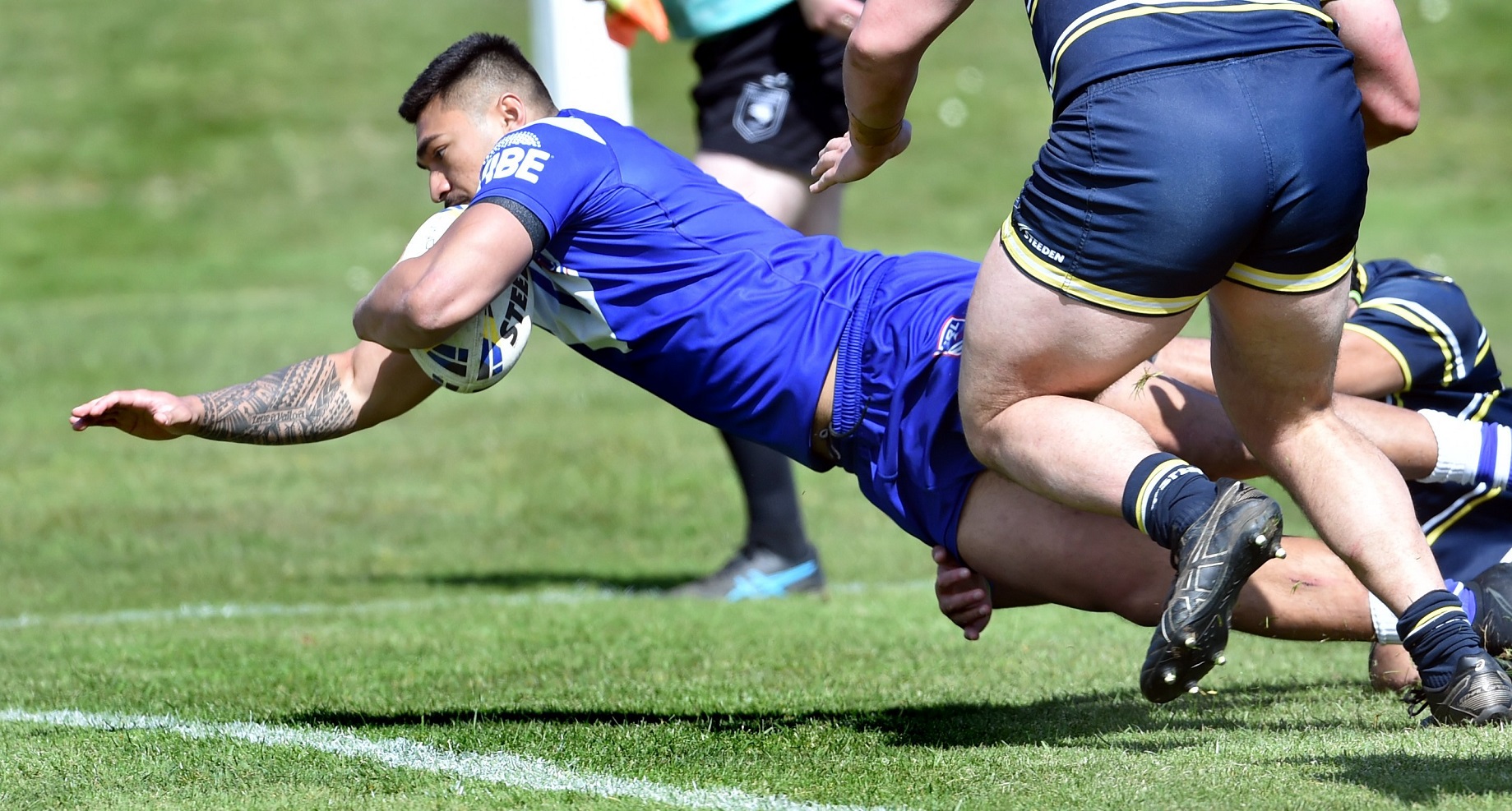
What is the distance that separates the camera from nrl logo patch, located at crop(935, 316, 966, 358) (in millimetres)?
3727

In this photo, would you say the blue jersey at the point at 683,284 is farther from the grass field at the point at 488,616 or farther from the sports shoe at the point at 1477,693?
the sports shoe at the point at 1477,693

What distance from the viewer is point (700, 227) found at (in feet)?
12.9

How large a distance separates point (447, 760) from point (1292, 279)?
194 centimetres

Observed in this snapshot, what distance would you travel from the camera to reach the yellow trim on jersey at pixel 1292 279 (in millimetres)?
3178

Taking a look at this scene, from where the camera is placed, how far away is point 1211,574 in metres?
2.94

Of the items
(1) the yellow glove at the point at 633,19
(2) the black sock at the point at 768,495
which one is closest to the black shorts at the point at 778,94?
(1) the yellow glove at the point at 633,19

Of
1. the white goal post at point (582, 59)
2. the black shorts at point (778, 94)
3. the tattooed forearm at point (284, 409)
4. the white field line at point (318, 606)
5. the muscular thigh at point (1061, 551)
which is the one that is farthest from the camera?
the white goal post at point (582, 59)

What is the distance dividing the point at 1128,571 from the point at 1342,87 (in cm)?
115

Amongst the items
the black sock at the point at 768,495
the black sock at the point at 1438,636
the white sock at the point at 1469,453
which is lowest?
the black sock at the point at 768,495

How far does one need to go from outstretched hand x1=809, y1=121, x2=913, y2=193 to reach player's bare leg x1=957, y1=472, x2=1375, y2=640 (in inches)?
28.9

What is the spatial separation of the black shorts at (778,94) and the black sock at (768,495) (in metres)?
1.18

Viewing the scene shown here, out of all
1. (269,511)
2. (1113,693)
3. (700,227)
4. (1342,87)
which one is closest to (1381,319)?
(1113,693)

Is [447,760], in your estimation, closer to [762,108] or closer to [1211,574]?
[1211,574]

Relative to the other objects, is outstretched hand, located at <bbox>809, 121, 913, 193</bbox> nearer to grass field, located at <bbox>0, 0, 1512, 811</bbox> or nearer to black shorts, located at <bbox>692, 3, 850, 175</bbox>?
grass field, located at <bbox>0, 0, 1512, 811</bbox>
